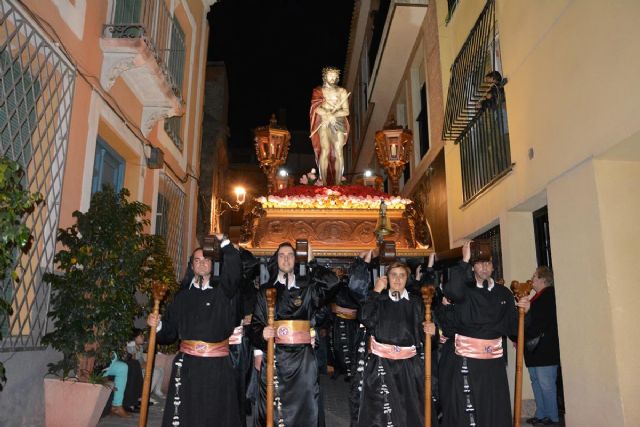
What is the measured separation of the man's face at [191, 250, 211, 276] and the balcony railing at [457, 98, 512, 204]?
12.8 ft

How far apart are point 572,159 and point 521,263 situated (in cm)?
197

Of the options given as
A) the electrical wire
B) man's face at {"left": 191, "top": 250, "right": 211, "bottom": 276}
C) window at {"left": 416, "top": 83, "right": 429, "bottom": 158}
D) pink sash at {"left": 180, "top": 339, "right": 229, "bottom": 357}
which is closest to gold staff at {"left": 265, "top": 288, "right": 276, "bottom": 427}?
pink sash at {"left": 180, "top": 339, "right": 229, "bottom": 357}

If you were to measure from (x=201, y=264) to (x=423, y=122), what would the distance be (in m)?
8.79

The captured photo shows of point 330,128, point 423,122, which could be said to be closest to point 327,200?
point 330,128

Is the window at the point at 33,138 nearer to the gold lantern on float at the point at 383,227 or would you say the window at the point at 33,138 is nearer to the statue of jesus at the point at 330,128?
the gold lantern on float at the point at 383,227

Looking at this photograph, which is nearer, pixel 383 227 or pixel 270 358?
pixel 270 358

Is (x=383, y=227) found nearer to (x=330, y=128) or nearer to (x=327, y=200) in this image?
Answer: (x=327, y=200)

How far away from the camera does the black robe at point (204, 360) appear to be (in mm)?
4066

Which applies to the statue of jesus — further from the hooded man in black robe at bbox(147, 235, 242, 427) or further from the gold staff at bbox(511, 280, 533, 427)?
the gold staff at bbox(511, 280, 533, 427)

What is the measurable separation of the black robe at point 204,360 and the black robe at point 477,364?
183 centimetres

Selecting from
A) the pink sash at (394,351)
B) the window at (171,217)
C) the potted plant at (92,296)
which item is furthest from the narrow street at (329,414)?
the window at (171,217)

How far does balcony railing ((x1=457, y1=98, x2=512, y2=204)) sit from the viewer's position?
22.1 feet

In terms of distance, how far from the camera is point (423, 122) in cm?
1205

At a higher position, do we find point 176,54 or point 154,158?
point 176,54
